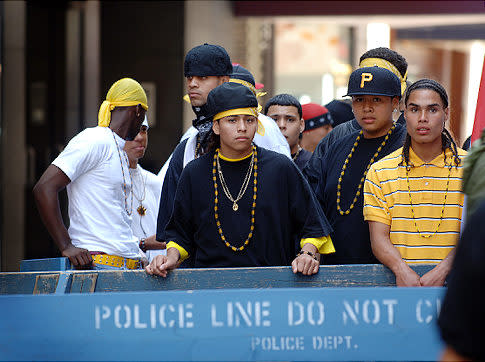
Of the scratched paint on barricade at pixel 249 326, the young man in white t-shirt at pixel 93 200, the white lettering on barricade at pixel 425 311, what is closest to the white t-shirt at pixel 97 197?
the young man in white t-shirt at pixel 93 200

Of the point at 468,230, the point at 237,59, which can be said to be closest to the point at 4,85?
the point at 237,59

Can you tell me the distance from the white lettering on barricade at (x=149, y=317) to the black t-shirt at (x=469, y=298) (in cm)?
152

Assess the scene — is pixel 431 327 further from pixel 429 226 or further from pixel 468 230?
pixel 468 230

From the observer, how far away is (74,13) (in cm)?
1067

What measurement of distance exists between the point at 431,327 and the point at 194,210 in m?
1.44

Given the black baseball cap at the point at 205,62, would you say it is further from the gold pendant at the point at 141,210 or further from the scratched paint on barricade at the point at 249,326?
the scratched paint on barricade at the point at 249,326

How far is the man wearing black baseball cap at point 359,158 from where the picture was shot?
14.4ft

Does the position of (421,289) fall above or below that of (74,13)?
below

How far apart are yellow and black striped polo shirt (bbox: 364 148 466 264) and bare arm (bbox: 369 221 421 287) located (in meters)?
0.04

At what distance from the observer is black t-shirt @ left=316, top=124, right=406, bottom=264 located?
439 cm

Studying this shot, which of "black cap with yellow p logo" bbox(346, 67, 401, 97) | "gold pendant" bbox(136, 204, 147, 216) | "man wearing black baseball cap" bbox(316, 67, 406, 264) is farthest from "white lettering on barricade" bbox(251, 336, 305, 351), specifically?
"gold pendant" bbox(136, 204, 147, 216)

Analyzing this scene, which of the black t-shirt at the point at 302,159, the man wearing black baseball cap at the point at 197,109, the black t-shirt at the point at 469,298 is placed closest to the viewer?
the black t-shirt at the point at 469,298

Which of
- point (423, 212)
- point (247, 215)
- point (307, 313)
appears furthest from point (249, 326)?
point (423, 212)

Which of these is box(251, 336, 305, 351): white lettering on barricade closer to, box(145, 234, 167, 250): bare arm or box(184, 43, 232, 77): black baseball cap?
box(184, 43, 232, 77): black baseball cap
